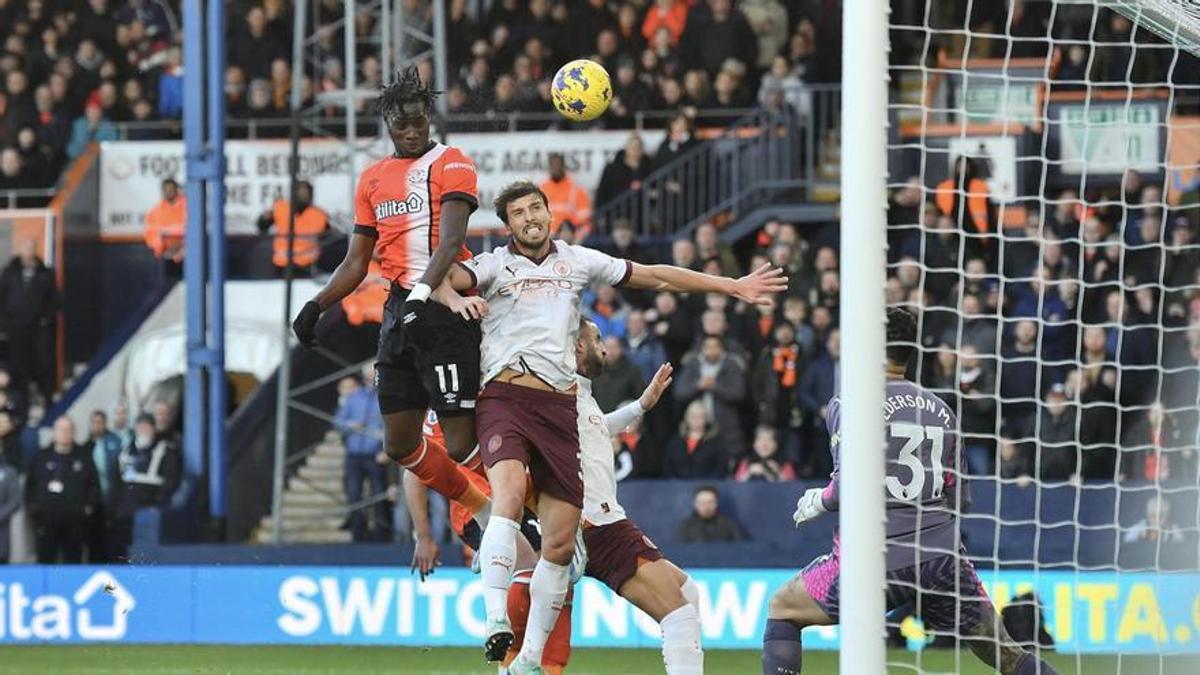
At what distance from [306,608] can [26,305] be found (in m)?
5.58

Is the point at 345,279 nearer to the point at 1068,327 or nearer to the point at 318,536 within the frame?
the point at 1068,327

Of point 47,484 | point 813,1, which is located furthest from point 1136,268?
point 47,484

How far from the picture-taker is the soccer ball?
8.84 metres

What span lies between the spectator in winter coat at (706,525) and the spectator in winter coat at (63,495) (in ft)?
15.9

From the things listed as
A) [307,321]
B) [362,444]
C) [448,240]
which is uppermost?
[448,240]

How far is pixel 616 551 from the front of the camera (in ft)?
27.0

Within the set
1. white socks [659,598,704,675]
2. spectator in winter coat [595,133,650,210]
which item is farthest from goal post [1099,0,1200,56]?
spectator in winter coat [595,133,650,210]

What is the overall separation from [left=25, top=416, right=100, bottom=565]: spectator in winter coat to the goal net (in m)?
6.55

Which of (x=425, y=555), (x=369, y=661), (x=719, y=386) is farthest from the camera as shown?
(x=719, y=386)

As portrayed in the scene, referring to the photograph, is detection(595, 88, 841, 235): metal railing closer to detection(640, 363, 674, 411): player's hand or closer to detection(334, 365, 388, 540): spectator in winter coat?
detection(334, 365, 388, 540): spectator in winter coat

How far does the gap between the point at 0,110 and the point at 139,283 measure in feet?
7.31

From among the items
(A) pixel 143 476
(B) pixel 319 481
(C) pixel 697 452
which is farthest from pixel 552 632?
(B) pixel 319 481

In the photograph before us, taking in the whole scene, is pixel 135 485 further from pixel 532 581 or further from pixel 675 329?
pixel 532 581

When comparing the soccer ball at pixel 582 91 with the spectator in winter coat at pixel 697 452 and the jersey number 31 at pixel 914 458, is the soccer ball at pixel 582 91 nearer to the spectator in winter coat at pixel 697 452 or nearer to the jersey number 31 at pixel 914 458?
the jersey number 31 at pixel 914 458
